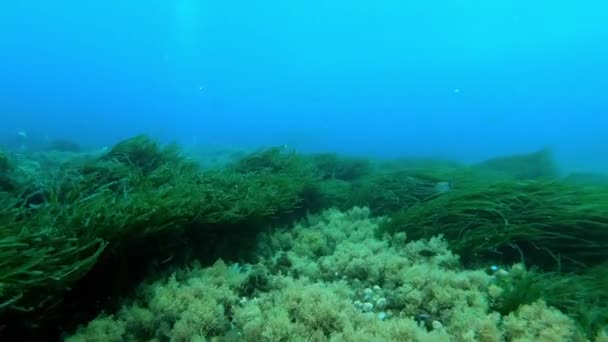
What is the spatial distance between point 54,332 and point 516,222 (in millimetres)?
4673

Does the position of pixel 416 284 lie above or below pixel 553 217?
below

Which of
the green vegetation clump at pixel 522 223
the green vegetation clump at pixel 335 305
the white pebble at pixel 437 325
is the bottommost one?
the white pebble at pixel 437 325

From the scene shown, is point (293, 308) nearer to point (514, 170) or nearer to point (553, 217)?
point (553, 217)

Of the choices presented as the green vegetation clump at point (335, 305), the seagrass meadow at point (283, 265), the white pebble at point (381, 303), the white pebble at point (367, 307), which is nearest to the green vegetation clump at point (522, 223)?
the seagrass meadow at point (283, 265)

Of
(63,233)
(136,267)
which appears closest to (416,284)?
(136,267)

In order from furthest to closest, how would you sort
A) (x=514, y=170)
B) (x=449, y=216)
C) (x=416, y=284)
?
(x=514, y=170)
(x=449, y=216)
(x=416, y=284)

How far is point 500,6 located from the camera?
148 metres

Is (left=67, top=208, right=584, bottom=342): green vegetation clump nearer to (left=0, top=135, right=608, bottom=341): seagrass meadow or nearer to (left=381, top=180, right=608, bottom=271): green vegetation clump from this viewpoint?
(left=0, top=135, right=608, bottom=341): seagrass meadow

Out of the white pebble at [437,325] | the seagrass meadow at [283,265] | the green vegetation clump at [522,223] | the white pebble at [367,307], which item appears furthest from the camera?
the green vegetation clump at [522,223]

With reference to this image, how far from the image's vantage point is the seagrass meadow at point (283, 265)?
302 centimetres

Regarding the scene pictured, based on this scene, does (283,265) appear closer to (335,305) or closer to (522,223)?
(335,305)

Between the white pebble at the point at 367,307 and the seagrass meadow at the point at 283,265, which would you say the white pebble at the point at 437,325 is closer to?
the seagrass meadow at the point at 283,265

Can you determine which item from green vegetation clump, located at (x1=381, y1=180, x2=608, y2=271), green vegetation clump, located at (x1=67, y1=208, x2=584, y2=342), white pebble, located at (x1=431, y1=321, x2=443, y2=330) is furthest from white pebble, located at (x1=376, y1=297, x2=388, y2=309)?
green vegetation clump, located at (x1=381, y1=180, x2=608, y2=271)

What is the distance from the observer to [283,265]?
462 cm
